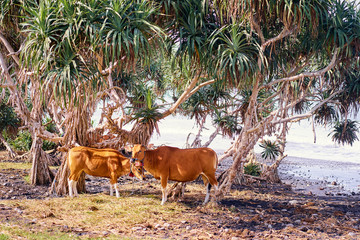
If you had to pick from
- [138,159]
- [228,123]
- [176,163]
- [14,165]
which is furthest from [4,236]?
[14,165]

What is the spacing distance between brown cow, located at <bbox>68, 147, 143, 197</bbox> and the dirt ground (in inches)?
43.3

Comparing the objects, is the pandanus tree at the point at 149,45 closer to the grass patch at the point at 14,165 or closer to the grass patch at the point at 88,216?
the grass patch at the point at 88,216

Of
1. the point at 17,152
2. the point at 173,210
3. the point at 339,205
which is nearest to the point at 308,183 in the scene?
the point at 339,205

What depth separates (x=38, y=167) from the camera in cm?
1127

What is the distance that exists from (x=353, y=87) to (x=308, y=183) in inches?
187

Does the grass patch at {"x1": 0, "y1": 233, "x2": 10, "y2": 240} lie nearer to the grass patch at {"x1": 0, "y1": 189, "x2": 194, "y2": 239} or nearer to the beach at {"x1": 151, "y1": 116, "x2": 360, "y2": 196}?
the grass patch at {"x1": 0, "y1": 189, "x2": 194, "y2": 239}

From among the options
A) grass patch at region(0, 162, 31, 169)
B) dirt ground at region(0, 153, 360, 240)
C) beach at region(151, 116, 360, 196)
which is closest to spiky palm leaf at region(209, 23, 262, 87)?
beach at region(151, 116, 360, 196)

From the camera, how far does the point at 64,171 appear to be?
973cm

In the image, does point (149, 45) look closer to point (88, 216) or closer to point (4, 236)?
point (88, 216)

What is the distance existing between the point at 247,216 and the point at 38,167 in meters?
6.38

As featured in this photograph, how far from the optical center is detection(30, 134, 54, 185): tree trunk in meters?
11.2

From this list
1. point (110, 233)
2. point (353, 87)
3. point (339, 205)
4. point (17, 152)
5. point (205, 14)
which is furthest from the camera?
point (17, 152)

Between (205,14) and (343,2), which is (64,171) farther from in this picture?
(343,2)

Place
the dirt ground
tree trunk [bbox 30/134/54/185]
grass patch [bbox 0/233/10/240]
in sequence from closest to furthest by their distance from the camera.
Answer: grass patch [bbox 0/233/10/240], the dirt ground, tree trunk [bbox 30/134/54/185]
